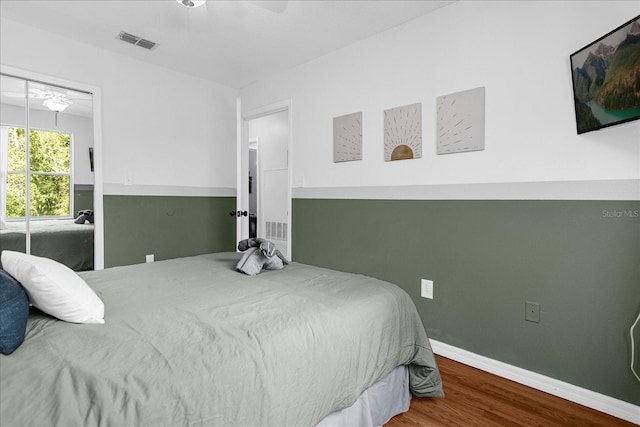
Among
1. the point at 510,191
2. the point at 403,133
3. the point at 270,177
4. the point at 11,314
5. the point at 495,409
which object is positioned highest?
the point at 403,133

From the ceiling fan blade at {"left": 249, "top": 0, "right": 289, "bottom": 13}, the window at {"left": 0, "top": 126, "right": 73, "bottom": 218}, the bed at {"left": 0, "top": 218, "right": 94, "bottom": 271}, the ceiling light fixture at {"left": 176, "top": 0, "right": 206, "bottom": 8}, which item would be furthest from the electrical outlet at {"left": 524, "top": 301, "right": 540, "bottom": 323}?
the window at {"left": 0, "top": 126, "right": 73, "bottom": 218}

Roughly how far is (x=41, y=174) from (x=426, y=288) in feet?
10.9

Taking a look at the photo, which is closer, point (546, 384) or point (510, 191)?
point (546, 384)

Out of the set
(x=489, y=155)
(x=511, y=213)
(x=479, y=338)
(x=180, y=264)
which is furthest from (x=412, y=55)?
(x=180, y=264)

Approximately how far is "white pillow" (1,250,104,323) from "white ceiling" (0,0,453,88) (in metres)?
2.04

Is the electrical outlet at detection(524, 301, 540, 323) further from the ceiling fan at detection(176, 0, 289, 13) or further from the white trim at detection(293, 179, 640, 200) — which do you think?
the ceiling fan at detection(176, 0, 289, 13)

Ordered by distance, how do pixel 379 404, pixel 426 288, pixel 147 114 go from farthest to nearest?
pixel 147 114 < pixel 426 288 < pixel 379 404

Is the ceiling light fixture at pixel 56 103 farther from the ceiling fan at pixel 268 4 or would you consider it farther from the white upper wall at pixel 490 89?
the white upper wall at pixel 490 89

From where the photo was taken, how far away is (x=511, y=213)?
208 cm

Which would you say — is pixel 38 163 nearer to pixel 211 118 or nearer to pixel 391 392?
pixel 211 118

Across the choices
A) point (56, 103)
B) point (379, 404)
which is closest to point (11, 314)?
point (379, 404)

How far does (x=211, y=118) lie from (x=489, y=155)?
121 inches

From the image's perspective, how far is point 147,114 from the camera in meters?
3.41

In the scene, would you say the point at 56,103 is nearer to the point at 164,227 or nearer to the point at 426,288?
the point at 164,227
